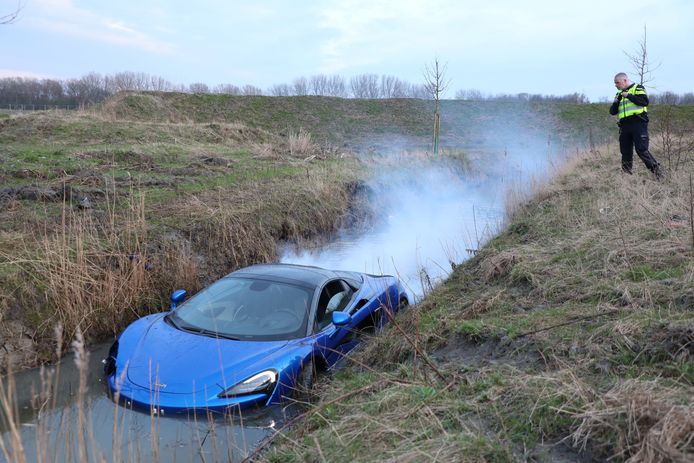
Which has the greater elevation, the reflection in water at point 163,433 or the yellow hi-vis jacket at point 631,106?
the yellow hi-vis jacket at point 631,106

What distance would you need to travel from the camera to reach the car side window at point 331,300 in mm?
5738

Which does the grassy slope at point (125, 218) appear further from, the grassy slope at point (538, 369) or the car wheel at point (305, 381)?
the grassy slope at point (538, 369)

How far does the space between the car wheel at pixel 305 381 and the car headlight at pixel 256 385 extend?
27 centimetres

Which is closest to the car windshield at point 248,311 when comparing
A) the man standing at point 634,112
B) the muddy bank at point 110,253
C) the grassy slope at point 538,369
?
the grassy slope at point 538,369

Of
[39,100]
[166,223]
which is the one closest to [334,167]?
[166,223]

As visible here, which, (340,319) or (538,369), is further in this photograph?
(340,319)

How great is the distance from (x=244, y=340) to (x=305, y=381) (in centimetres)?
67

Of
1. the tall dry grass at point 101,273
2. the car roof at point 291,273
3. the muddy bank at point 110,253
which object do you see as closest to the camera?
the car roof at point 291,273

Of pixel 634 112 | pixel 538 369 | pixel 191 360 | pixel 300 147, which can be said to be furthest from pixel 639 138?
pixel 300 147

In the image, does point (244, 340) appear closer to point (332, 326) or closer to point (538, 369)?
point (332, 326)

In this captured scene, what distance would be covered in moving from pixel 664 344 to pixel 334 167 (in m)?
13.8

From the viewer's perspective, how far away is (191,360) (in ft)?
15.7

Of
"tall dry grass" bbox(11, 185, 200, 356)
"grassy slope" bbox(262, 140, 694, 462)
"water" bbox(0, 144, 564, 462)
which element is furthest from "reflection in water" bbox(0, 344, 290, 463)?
"tall dry grass" bbox(11, 185, 200, 356)

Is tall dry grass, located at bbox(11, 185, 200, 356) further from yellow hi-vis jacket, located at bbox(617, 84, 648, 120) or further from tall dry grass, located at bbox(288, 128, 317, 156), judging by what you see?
tall dry grass, located at bbox(288, 128, 317, 156)
